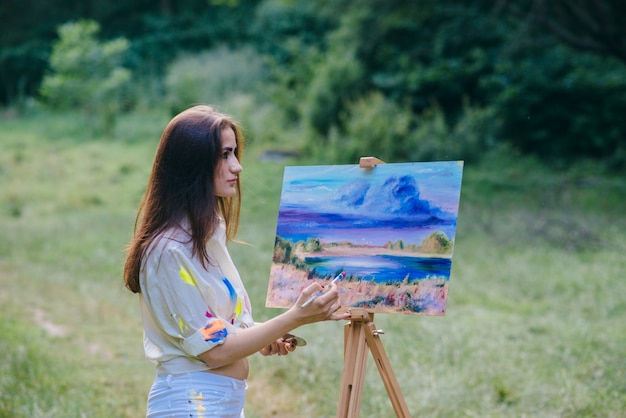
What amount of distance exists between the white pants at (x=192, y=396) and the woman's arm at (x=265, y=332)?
0.06 metres

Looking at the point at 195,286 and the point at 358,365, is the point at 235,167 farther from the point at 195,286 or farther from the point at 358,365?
the point at 358,365

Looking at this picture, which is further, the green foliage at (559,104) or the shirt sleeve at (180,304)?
the green foliage at (559,104)

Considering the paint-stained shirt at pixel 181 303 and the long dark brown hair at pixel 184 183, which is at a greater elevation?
the long dark brown hair at pixel 184 183

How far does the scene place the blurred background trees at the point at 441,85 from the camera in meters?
13.8

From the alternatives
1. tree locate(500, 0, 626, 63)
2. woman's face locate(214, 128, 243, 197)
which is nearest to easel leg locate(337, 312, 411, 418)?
woman's face locate(214, 128, 243, 197)

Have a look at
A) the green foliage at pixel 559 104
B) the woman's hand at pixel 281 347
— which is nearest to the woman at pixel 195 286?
the woman's hand at pixel 281 347

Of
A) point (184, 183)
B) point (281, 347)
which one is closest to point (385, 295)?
point (281, 347)

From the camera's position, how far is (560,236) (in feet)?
30.3

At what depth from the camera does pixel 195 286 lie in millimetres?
2268

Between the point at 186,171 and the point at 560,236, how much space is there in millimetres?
7576

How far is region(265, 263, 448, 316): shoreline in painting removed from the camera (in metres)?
2.76

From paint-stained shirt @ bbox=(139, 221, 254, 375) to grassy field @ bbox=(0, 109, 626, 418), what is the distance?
2.18 m

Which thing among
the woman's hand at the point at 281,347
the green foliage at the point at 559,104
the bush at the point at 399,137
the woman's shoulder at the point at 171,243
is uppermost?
the green foliage at the point at 559,104

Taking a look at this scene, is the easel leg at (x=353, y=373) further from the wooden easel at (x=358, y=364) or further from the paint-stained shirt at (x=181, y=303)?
the paint-stained shirt at (x=181, y=303)
